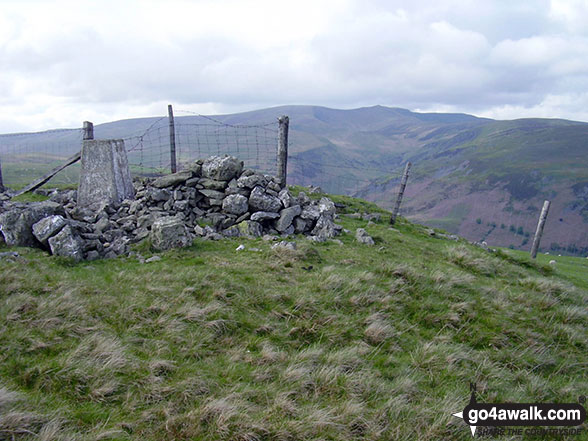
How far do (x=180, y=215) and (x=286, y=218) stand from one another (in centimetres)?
399

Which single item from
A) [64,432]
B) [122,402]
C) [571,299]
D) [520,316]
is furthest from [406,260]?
[64,432]

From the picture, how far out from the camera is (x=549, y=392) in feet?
20.0

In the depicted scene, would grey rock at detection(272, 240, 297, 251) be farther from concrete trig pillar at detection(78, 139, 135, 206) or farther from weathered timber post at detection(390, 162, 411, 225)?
weathered timber post at detection(390, 162, 411, 225)

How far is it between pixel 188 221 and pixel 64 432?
32.2ft

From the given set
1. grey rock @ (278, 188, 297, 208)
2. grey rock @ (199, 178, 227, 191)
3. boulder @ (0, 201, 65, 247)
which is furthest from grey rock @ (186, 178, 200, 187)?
boulder @ (0, 201, 65, 247)

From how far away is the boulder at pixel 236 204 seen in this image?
13.6 meters

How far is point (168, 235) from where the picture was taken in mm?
10742

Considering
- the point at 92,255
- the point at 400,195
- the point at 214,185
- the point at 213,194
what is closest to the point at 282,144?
the point at 214,185

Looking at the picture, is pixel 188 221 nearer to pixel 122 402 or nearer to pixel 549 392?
pixel 122 402

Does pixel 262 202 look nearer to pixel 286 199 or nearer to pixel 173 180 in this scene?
pixel 286 199

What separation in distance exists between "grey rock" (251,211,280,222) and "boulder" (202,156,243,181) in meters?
2.43

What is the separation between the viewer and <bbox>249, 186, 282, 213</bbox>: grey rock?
13.6 m

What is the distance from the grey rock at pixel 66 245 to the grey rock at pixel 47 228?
252mm

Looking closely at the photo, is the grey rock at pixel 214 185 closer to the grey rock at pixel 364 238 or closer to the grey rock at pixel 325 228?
the grey rock at pixel 325 228
